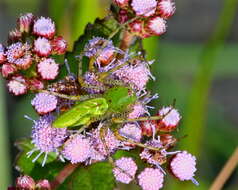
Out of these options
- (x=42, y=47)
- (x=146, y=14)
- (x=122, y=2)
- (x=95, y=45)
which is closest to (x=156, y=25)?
(x=146, y=14)

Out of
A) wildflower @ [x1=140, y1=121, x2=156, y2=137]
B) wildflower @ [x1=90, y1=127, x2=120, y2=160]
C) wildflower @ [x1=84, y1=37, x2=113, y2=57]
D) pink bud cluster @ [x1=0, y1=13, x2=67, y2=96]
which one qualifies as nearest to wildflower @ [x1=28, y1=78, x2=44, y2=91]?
pink bud cluster @ [x1=0, y1=13, x2=67, y2=96]

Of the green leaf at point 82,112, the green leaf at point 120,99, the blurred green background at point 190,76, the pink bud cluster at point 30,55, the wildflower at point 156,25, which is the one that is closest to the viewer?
the green leaf at point 82,112

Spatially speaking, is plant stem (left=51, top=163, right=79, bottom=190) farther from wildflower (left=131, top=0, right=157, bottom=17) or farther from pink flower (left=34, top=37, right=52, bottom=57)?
wildflower (left=131, top=0, right=157, bottom=17)

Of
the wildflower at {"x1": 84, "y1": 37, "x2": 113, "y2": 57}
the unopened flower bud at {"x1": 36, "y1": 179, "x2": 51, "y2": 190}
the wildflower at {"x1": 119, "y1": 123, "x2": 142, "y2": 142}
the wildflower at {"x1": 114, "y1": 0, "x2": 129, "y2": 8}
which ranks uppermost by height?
the wildflower at {"x1": 114, "y1": 0, "x2": 129, "y2": 8}

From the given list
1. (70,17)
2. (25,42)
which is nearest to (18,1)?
(70,17)

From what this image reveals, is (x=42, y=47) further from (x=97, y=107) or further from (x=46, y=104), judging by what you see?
(x=97, y=107)

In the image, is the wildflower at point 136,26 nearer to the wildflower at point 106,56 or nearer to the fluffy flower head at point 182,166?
the wildflower at point 106,56

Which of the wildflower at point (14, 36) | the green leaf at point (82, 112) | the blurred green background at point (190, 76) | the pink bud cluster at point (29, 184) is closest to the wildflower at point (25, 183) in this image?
the pink bud cluster at point (29, 184)
